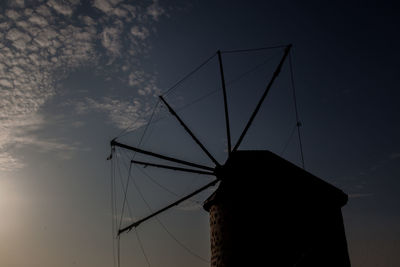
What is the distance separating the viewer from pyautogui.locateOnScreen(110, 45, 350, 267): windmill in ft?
24.2

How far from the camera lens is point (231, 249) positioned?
7863mm

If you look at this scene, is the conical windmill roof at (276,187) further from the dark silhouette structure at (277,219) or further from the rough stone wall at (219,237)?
the rough stone wall at (219,237)

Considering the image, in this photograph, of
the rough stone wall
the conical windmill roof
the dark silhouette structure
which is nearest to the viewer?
the dark silhouette structure

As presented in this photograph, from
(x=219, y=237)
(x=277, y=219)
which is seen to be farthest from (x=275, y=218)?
(x=219, y=237)

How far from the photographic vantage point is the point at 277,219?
7.54 metres

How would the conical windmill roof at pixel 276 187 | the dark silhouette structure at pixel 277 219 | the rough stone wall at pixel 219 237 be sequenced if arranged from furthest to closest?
the rough stone wall at pixel 219 237
the conical windmill roof at pixel 276 187
the dark silhouette structure at pixel 277 219

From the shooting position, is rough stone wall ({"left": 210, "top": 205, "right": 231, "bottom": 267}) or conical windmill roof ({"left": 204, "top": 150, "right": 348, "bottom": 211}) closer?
conical windmill roof ({"left": 204, "top": 150, "right": 348, "bottom": 211})

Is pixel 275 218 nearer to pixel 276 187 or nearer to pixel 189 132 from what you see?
pixel 276 187

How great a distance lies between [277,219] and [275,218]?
0.17ft

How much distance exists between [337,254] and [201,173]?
14.2 feet

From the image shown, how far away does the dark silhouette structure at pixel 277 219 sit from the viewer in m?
7.38

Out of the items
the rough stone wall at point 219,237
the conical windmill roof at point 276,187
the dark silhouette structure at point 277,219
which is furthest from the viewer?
the rough stone wall at point 219,237

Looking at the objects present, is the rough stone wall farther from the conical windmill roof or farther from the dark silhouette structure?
the conical windmill roof

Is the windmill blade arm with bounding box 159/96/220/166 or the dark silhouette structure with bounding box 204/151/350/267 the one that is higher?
the windmill blade arm with bounding box 159/96/220/166
